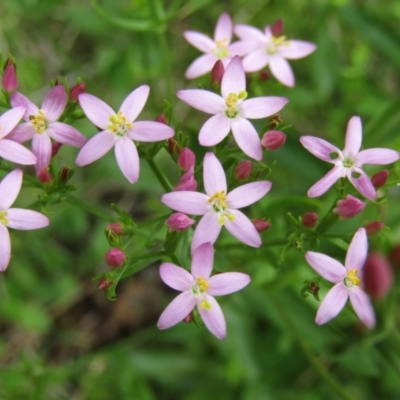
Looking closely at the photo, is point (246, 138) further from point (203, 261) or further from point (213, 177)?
point (203, 261)

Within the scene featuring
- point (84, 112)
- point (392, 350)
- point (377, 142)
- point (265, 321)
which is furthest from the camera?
point (265, 321)

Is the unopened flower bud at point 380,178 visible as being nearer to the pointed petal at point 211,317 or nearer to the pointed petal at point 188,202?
the pointed petal at point 188,202

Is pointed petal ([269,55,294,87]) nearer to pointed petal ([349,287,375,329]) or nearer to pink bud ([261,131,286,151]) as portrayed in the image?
pink bud ([261,131,286,151])

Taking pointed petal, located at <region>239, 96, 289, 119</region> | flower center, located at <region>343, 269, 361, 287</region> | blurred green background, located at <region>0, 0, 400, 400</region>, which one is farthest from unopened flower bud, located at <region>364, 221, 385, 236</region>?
pointed petal, located at <region>239, 96, 289, 119</region>

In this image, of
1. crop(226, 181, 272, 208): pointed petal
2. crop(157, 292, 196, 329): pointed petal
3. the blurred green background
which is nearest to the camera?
crop(157, 292, 196, 329): pointed petal

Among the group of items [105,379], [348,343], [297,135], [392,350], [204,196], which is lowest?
[105,379]

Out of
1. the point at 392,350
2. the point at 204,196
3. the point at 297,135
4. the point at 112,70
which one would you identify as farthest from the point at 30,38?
the point at 392,350

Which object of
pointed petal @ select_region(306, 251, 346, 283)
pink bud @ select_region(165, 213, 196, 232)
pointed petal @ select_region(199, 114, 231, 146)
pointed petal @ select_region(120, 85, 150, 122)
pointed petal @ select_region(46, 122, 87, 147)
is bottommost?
pointed petal @ select_region(306, 251, 346, 283)

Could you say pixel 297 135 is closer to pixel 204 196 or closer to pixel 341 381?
pixel 204 196
